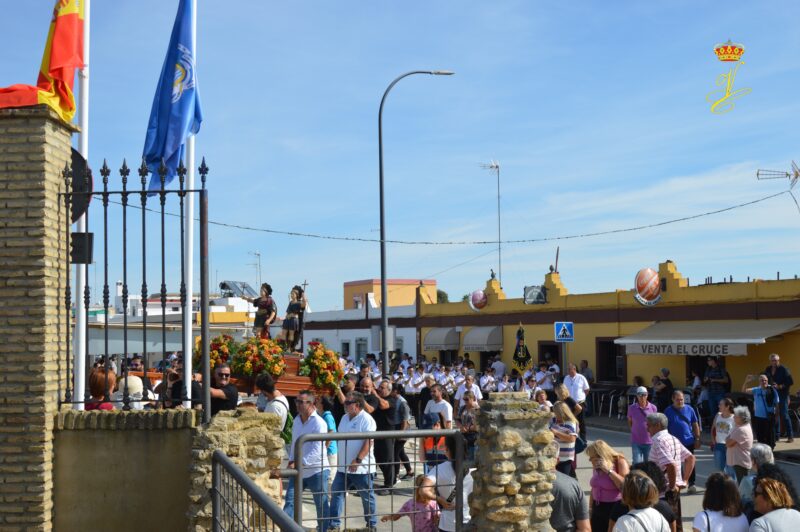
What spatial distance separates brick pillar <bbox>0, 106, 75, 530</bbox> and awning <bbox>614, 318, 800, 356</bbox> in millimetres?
18934

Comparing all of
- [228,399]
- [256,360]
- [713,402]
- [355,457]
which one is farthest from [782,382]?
[228,399]

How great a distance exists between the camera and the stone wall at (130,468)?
673 centimetres

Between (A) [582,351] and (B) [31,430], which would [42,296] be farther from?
(A) [582,351]

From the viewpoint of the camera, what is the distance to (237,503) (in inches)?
189

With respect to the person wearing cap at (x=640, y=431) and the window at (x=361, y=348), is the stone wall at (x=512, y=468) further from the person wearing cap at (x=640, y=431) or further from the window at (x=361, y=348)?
the window at (x=361, y=348)

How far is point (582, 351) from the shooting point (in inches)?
1198

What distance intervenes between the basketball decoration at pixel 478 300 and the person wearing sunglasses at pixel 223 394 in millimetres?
27213

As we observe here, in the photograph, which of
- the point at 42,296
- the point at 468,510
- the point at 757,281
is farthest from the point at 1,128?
the point at 757,281

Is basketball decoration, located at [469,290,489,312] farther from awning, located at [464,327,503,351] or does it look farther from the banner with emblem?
the banner with emblem

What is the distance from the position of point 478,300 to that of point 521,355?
4987 millimetres

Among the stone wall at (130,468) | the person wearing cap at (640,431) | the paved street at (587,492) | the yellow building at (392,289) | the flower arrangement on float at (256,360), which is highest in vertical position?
the yellow building at (392,289)

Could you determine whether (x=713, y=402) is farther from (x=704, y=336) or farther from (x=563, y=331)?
(x=563, y=331)

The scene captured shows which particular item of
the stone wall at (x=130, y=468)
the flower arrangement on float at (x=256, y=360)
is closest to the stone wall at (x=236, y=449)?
the stone wall at (x=130, y=468)

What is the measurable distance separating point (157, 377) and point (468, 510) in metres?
11.1
